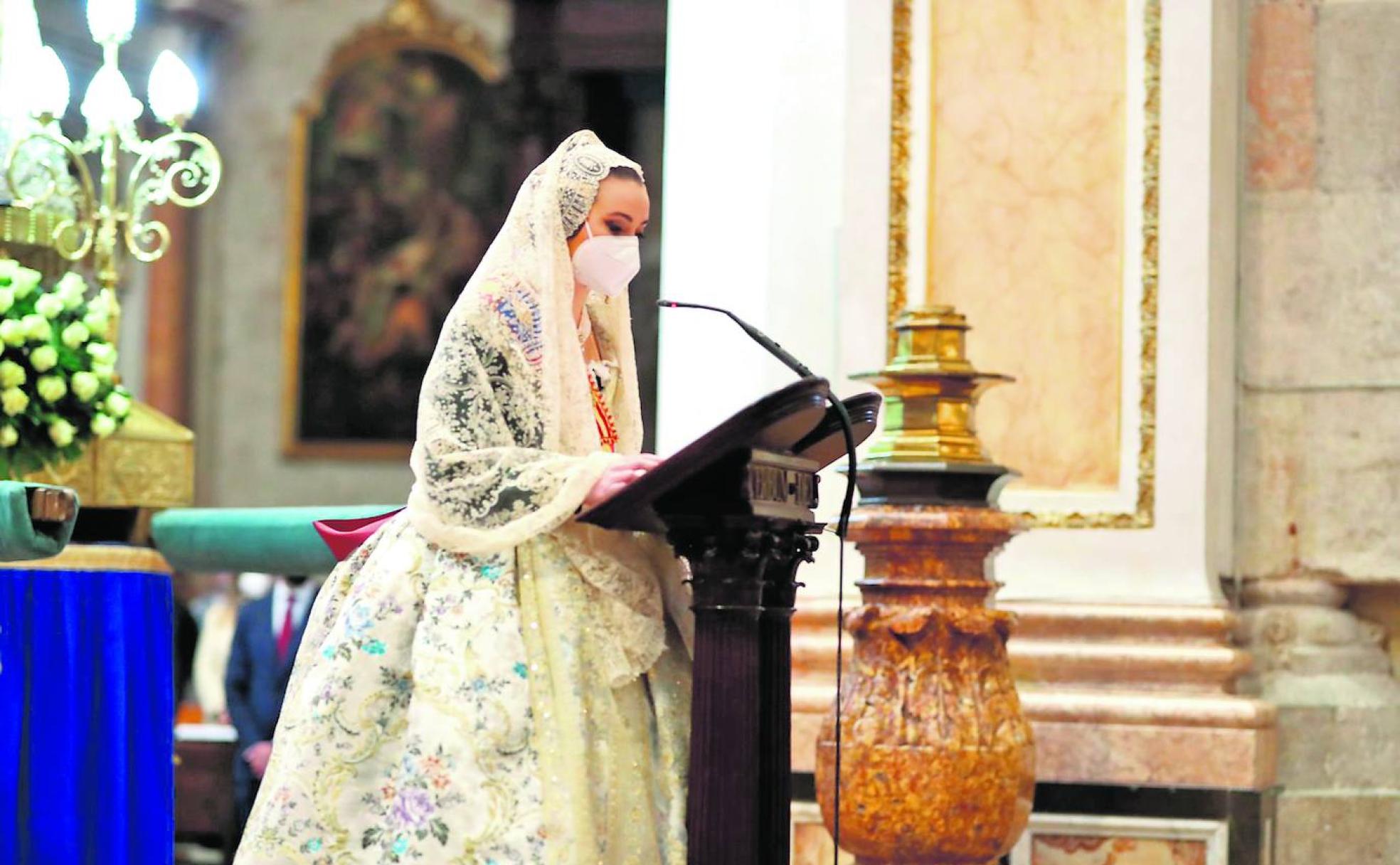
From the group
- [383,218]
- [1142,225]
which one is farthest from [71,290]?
[383,218]

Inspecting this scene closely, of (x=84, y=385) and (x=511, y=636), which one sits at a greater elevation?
(x=84, y=385)

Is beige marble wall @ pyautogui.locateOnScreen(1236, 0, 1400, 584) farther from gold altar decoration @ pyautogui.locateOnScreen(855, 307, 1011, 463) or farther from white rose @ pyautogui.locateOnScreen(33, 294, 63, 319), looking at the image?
white rose @ pyautogui.locateOnScreen(33, 294, 63, 319)

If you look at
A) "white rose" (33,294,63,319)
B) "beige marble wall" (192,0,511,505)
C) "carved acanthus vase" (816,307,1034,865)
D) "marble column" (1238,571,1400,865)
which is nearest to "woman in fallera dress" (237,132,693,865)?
"carved acanthus vase" (816,307,1034,865)

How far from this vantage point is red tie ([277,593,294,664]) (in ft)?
25.0

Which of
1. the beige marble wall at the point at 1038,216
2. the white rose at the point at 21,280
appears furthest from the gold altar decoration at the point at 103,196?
the beige marble wall at the point at 1038,216

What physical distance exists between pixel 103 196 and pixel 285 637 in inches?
84.5

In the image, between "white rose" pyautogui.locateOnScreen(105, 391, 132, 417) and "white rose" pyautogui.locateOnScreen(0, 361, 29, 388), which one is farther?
"white rose" pyautogui.locateOnScreen(105, 391, 132, 417)

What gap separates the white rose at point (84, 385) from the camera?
5090 mm

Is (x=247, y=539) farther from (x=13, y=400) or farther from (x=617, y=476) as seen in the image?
(x=617, y=476)

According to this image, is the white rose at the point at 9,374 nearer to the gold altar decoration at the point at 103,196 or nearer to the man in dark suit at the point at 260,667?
the gold altar decoration at the point at 103,196

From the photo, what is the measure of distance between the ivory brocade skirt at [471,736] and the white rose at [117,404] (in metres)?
2.24

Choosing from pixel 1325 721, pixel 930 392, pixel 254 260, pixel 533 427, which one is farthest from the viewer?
pixel 254 260

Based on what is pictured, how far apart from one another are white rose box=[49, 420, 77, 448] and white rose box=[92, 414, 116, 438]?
0.29 feet

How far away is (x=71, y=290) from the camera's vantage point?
520 cm
